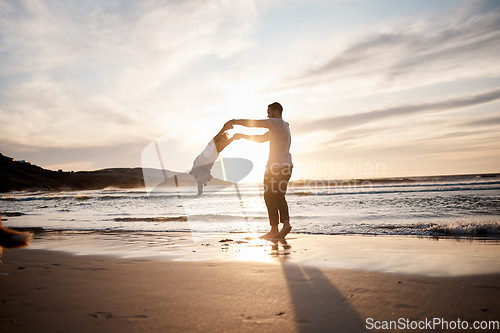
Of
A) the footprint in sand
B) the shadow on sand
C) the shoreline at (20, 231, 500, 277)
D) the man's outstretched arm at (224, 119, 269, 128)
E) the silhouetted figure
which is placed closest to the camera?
the shadow on sand

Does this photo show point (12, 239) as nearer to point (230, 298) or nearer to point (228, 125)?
point (230, 298)

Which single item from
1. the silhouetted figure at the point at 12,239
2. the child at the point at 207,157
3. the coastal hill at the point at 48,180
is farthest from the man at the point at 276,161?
the coastal hill at the point at 48,180

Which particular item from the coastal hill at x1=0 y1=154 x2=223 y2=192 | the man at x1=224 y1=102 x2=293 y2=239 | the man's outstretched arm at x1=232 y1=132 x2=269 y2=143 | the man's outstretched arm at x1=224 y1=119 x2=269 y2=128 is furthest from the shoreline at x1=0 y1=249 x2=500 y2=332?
the coastal hill at x1=0 y1=154 x2=223 y2=192

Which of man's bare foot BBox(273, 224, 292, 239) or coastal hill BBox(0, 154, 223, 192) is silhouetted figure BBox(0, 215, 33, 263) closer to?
man's bare foot BBox(273, 224, 292, 239)

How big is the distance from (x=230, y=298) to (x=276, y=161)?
3.48m

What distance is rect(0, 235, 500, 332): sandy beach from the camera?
6.05 feet

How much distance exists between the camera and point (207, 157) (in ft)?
18.1

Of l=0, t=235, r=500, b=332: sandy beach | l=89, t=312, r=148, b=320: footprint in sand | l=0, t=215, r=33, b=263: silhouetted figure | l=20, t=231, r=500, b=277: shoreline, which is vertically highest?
l=0, t=215, r=33, b=263: silhouetted figure

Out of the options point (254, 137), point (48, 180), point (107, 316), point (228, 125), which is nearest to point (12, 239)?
point (107, 316)

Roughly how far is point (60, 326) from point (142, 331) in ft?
1.50

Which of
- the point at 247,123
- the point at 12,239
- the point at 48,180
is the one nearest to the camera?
the point at 12,239

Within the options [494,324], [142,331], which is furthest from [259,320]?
[494,324]

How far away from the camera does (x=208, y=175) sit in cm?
559

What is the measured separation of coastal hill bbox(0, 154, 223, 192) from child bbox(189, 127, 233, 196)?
44.8 metres
